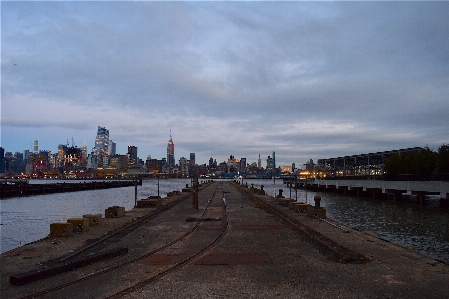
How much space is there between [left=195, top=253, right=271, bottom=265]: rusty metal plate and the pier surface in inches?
1.5

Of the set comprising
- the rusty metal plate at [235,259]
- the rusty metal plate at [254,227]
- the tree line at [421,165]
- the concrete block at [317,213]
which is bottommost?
the rusty metal plate at [254,227]

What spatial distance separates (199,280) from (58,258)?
19.0ft

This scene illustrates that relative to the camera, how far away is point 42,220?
1772 inches

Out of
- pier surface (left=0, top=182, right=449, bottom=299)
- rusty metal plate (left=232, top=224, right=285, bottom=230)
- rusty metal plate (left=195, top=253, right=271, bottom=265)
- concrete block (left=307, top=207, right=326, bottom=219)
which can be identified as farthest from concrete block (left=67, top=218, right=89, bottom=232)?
concrete block (left=307, top=207, right=326, bottom=219)

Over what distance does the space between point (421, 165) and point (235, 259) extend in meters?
69.0

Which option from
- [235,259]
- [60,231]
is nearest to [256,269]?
[235,259]

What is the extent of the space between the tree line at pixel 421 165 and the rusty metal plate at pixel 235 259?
47.4 meters

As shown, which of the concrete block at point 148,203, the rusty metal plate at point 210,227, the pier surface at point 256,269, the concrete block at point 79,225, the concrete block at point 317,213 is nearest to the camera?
the pier surface at point 256,269

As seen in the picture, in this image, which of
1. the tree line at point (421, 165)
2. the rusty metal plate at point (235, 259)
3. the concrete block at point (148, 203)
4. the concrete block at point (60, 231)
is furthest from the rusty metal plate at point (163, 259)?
the tree line at point (421, 165)

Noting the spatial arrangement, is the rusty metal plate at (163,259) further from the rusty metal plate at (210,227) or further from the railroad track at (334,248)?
the rusty metal plate at (210,227)

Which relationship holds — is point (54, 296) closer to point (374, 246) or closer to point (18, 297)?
point (18, 297)

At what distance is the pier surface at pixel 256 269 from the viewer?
1020 cm

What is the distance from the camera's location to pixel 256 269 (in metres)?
12.6

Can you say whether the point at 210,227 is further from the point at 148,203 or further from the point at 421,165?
the point at 421,165
